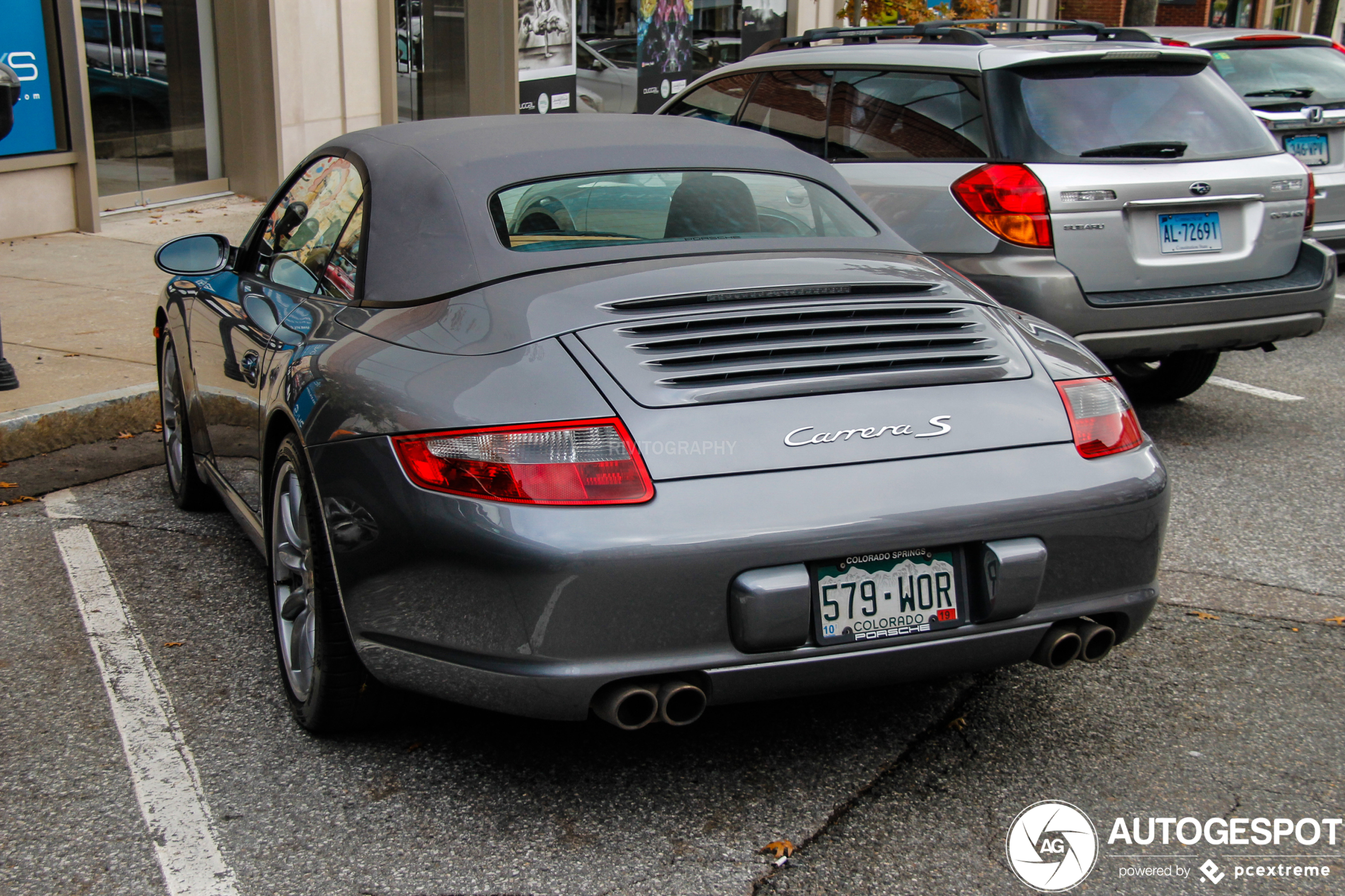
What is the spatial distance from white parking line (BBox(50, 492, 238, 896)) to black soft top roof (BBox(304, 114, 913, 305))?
3.93ft

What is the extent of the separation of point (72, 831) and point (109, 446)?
11.4 feet

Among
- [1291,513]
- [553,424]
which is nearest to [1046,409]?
[553,424]

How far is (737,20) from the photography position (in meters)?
17.4

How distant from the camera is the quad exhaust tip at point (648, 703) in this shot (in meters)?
2.73

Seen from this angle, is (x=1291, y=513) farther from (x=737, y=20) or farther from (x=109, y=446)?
(x=737, y=20)

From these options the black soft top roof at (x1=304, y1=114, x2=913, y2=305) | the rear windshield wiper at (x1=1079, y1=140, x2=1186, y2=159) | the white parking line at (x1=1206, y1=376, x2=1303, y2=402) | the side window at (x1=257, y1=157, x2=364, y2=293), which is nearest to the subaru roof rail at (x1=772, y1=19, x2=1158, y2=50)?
the rear windshield wiper at (x1=1079, y1=140, x2=1186, y2=159)

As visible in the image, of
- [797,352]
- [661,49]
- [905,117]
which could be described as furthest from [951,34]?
[661,49]

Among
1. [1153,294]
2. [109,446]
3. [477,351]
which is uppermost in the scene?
[477,351]

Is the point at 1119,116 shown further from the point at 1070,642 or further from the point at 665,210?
the point at 1070,642

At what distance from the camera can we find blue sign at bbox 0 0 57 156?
10.1 meters

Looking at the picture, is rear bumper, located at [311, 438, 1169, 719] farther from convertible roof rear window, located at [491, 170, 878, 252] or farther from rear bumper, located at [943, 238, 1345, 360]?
rear bumper, located at [943, 238, 1345, 360]

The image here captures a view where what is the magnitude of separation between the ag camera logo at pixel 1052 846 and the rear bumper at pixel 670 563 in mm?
352

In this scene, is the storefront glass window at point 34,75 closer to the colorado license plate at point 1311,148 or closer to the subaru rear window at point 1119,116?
the subaru rear window at point 1119,116

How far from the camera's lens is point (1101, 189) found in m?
5.60
